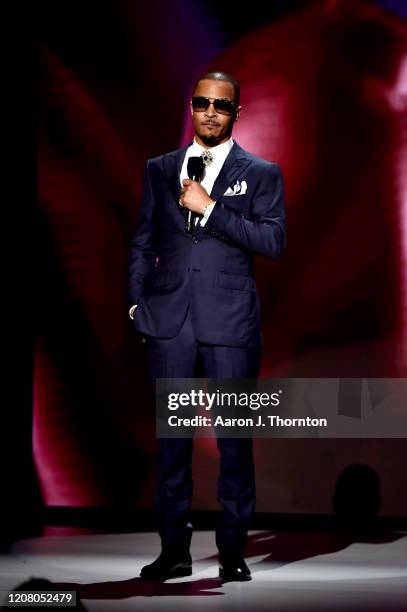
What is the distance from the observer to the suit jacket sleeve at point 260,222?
2.70m

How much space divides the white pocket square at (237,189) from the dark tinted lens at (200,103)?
0.79ft

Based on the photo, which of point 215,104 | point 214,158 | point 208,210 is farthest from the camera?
point 214,158

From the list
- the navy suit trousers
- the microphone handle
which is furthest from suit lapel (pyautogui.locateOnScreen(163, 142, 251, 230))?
the navy suit trousers

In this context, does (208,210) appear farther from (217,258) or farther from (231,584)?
(231,584)

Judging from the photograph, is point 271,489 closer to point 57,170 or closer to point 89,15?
point 57,170

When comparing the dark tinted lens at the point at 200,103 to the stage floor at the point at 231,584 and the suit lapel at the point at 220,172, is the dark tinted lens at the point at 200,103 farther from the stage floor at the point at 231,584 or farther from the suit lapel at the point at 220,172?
the stage floor at the point at 231,584

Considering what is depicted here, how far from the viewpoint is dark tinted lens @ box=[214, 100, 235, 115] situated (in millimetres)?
2783

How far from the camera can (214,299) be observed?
2789 mm

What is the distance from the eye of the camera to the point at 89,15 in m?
4.43

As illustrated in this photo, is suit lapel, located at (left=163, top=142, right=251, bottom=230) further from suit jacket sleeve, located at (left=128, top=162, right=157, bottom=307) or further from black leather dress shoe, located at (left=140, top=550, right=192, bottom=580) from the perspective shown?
black leather dress shoe, located at (left=140, top=550, right=192, bottom=580)

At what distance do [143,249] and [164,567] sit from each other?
95cm

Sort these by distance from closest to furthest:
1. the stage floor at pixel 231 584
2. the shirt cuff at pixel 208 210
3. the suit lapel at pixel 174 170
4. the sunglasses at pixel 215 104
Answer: the stage floor at pixel 231 584 < the shirt cuff at pixel 208 210 < the sunglasses at pixel 215 104 < the suit lapel at pixel 174 170

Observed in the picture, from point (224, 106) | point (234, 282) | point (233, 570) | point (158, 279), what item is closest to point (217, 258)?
point (234, 282)

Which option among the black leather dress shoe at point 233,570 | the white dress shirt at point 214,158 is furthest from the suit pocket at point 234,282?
the black leather dress shoe at point 233,570
